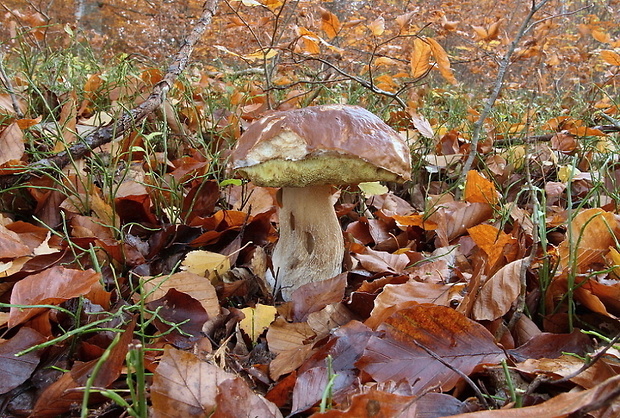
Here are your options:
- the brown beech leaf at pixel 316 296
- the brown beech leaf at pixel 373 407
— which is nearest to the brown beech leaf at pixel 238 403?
the brown beech leaf at pixel 373 407

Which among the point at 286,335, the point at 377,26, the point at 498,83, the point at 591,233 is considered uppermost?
the point at 377,26

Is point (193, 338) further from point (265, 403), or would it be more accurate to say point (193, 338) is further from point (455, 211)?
point (455, 211)

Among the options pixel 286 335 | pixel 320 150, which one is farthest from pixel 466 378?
pixel 320 150

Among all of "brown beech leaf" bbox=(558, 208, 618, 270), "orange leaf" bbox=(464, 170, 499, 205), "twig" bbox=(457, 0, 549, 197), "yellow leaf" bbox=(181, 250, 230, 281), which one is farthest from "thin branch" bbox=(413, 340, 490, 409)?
"twig" bbox=(457, 0, 549, 197)

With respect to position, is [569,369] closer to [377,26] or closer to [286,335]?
[286,335]

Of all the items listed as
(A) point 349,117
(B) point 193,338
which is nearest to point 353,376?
(B) point 193,338

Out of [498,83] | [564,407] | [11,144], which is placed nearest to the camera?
[564,407]
